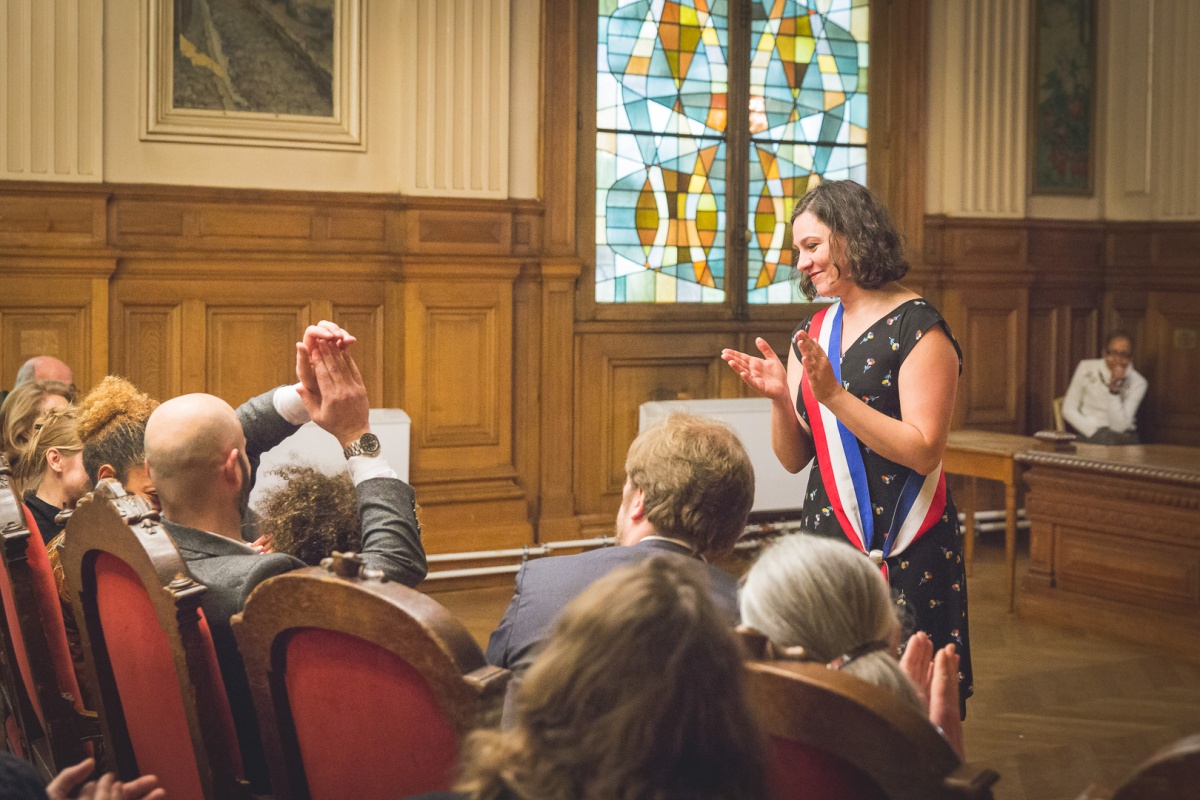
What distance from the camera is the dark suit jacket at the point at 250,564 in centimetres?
179

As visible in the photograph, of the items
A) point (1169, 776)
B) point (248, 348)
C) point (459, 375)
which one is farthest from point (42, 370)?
point (1169, 776)

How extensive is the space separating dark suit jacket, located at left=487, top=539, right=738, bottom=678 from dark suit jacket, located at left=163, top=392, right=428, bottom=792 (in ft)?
0.56

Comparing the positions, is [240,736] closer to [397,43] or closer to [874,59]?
[397,43]

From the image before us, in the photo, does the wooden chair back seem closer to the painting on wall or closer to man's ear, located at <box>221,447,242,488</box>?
man's ear, located at <box>221,447,242,488</box>

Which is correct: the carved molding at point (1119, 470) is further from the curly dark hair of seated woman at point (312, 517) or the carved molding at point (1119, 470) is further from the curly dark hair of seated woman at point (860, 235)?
the curly dark hair of seated woman at point (312, 517)

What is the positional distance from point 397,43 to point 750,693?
515cm

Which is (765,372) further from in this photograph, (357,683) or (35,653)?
(35,653)

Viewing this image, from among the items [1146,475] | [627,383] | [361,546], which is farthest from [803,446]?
[627,383]

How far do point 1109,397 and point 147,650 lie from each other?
6.23m

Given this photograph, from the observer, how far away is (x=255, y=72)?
18.0 feet

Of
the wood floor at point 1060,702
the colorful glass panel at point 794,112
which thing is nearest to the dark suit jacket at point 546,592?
the wood floor at point 1060,702

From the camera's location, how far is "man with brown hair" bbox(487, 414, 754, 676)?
5.54 feet

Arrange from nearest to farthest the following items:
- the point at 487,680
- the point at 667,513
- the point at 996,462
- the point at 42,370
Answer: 1. the point at 487,680
2. the point at 667,513
3. the point at 42,370
4. the point at 996,462

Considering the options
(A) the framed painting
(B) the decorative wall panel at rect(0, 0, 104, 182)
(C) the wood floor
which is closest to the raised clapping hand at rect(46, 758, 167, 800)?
(C) the wood floor
